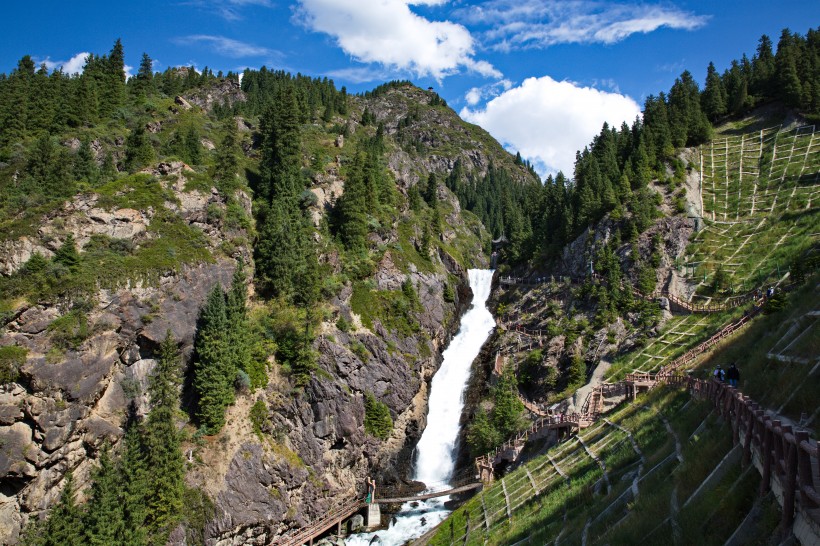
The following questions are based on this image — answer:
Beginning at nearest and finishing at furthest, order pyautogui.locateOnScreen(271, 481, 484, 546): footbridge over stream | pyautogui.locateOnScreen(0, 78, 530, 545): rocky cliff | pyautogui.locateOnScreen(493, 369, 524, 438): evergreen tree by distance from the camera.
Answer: pyautogui.locateOnScreen(0, 78, 530, 545): rocky cliff → pyautogui.locateOnScreen(271, 481, 484, 546): footbridge over stream → pyautogui.locateOnScreen(493, 369, 524, 438): evergreen tree

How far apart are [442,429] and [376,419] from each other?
9946 mm

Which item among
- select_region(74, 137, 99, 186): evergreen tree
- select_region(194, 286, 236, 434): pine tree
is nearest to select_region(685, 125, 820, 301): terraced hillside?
select_region(194, 286, 236, 434): pine tree

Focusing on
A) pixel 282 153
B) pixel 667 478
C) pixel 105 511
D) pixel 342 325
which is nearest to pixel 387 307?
pixel 342 325

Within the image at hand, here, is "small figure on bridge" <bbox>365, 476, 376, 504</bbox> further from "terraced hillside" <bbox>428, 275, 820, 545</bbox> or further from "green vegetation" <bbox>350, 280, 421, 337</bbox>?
"green vegetation" <bbox>350, 280, 421, 337</bbox>

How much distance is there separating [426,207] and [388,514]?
66195 millimetres

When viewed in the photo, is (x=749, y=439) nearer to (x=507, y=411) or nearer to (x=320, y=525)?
(x=507, y=411)

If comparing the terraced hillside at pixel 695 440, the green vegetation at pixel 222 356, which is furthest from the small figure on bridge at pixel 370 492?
the green vegetation at pixel 222 356

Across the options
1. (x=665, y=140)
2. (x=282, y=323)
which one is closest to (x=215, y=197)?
(x=282, y=323)

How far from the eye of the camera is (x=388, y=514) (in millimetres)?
50938

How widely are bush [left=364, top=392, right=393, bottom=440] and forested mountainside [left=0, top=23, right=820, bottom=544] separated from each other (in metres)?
0.29

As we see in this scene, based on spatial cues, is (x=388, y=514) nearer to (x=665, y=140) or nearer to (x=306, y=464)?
(x=306, y=464)

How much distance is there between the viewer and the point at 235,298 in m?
52.5

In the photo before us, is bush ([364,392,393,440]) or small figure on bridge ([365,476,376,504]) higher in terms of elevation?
bush ([364,392,393,440])

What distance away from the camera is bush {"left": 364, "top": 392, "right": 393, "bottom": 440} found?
191 feet
